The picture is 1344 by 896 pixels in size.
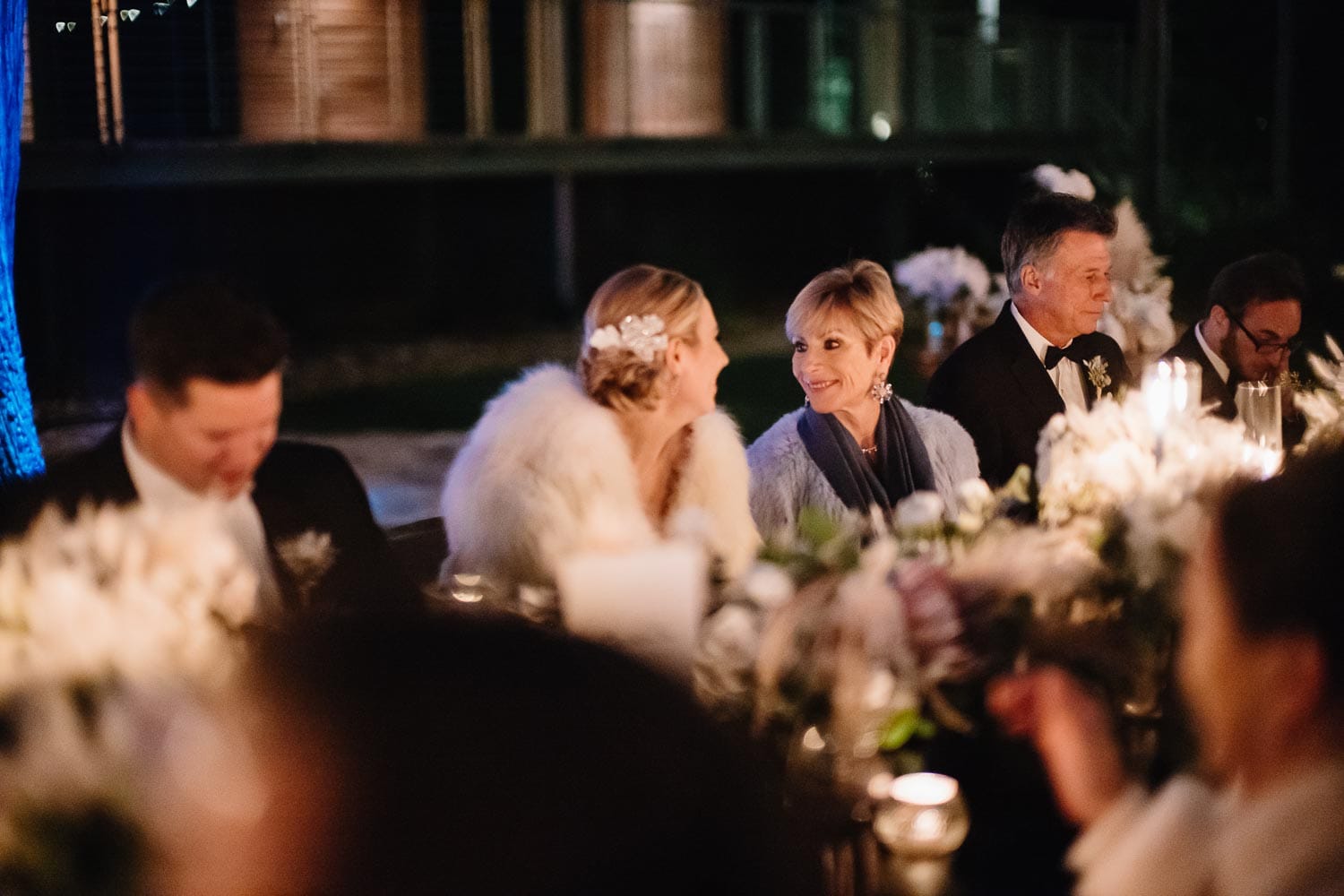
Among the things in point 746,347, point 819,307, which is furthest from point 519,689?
point 746,347

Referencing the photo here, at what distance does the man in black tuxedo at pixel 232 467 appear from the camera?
2.41 m

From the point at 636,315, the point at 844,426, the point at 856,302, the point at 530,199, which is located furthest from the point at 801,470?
the point at 530,199

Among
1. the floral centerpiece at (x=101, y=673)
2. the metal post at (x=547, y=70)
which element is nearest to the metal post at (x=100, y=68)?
the metal post at (x=547, y=70)

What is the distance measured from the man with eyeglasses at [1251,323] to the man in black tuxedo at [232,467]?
262cm

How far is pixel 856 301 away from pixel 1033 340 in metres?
0.73

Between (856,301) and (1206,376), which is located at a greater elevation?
(856,301)

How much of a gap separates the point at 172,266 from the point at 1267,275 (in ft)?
35.0

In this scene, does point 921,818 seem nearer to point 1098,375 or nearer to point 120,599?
point 120,599

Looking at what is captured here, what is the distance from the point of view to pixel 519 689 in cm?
113

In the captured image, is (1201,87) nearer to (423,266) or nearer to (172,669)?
(423,266)

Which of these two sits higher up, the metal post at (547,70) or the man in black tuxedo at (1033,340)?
the metal post at (547,70)

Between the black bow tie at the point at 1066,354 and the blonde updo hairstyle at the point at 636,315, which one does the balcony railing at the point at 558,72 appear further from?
the blonde updo hairstyle at the point at 636,315

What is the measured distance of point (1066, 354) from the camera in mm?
4484

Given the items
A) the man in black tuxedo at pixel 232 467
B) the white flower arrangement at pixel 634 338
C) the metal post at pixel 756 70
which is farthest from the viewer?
the metal post at pixel 756 70
